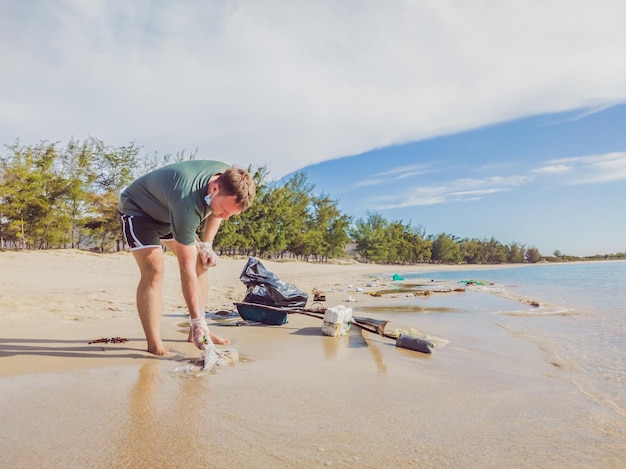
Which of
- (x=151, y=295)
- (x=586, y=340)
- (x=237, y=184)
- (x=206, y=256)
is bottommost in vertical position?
(x=586, y=340)

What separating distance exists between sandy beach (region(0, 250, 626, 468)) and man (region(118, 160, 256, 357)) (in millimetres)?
312

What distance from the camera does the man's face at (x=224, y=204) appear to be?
2.71m

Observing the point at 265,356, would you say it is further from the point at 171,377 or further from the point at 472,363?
the point at 472,363

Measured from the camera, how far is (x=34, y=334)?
11.7 ft

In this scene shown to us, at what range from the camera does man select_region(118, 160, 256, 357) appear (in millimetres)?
2658

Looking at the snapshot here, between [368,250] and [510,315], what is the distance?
45.4 m

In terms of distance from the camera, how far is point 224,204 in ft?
8.98

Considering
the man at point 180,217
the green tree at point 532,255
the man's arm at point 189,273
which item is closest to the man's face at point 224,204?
the man at point 180,217

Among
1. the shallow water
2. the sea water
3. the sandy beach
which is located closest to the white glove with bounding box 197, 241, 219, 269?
the sandy beach

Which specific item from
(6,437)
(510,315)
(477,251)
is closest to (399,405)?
(6,437)

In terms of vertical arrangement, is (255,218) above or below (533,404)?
above

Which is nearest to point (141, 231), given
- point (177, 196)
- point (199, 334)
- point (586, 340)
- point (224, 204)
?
point (177, 196)

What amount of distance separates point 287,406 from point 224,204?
4.58 feet

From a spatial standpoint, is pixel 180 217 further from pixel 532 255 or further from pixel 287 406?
pixel 532 255
